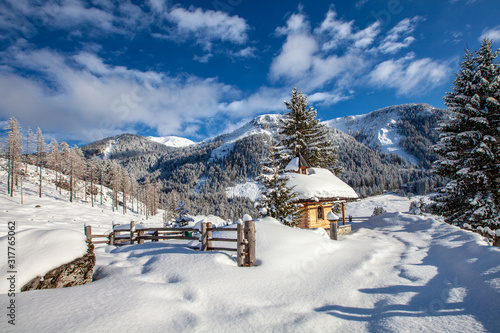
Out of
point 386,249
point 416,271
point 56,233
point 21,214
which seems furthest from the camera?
point 21,214

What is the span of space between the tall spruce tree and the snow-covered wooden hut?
630cm

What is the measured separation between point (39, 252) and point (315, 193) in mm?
15121

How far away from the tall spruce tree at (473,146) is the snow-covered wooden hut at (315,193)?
20.7ft

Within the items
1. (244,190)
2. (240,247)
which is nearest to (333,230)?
(240,247)

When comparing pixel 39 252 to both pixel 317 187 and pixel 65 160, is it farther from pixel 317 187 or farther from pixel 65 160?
pixel 65 160

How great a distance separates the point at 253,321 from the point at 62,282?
430cm

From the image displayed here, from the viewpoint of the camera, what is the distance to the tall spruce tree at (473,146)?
13.1 m

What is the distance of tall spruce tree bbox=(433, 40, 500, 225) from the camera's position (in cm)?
1305

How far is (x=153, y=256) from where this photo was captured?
752cm

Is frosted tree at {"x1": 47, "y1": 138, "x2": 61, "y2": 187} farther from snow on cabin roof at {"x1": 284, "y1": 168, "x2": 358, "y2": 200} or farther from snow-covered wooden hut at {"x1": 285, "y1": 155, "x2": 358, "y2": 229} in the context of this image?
snow on cabin roof at {"x1": 284, "y1": 168, "x2": 358, "y2": 200}

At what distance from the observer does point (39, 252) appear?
210 inches

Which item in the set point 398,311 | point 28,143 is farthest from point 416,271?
point 28,143

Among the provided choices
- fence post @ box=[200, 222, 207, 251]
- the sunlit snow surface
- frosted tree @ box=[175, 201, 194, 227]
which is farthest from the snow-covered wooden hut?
frosted tree @ box=[175, 201, 194, 227]

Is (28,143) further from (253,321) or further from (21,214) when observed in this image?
(253,321)
